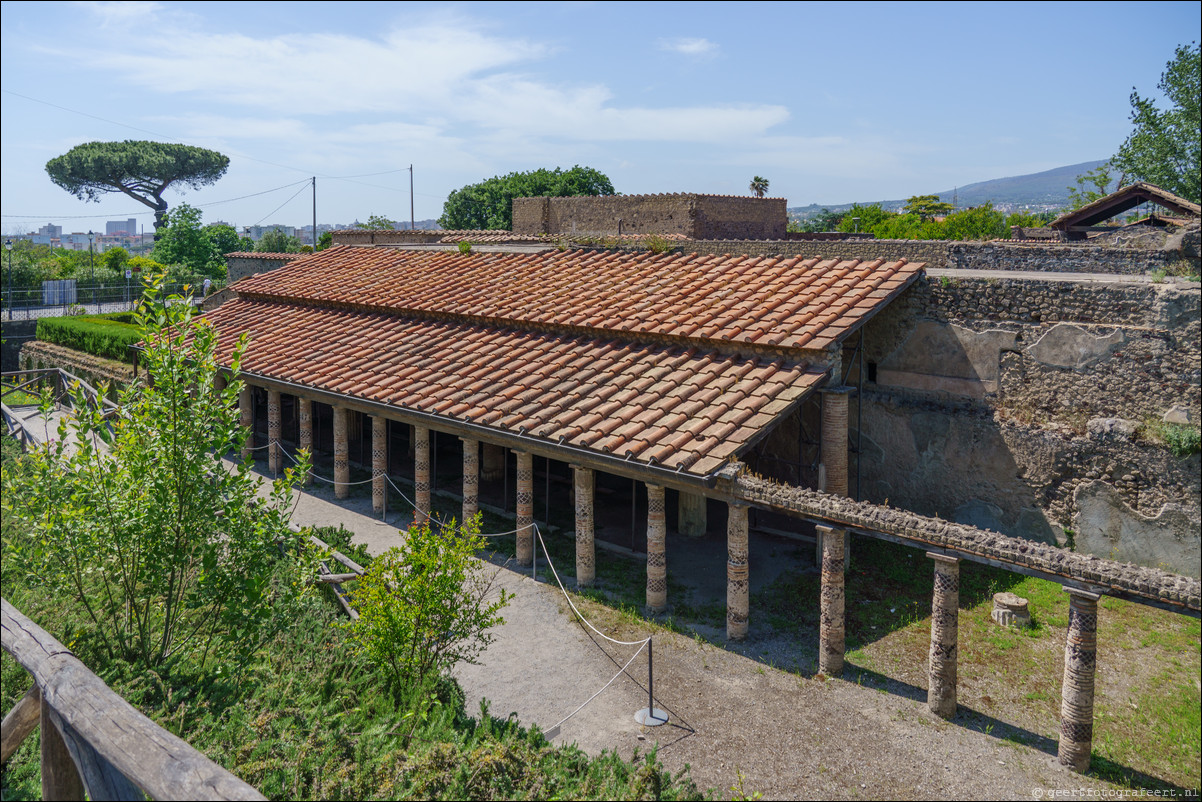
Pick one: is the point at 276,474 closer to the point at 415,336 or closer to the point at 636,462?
the point at 415,336

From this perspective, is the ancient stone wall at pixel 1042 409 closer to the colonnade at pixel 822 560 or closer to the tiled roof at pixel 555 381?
the colonnade at pixel 822 560

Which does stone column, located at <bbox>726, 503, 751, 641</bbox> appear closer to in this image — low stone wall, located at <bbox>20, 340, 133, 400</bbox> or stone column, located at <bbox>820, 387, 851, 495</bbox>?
stone column, located at <bbox>820, 387, 851, 495</bbox>

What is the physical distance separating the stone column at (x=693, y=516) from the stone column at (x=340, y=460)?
6772mm

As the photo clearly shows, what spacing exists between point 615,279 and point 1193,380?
9451 millimetres

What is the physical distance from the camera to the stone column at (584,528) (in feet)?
40.8

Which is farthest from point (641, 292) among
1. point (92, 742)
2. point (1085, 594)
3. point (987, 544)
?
point (92, 742)

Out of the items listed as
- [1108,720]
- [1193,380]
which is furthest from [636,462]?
[1193,380]

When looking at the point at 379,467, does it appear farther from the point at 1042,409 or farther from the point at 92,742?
the point at 92,742

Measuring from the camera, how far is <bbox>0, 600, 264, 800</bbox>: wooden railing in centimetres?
284

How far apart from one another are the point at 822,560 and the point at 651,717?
299cm

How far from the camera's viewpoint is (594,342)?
14875 millimetres

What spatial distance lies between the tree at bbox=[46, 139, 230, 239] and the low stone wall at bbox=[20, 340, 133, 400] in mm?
44313

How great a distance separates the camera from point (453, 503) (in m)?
16.9

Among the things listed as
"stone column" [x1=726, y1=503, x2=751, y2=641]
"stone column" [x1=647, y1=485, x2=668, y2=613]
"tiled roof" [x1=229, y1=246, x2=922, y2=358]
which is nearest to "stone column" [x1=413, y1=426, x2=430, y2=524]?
"tiled roof" [x1=229, y1=246, x2=922, y2=358]
